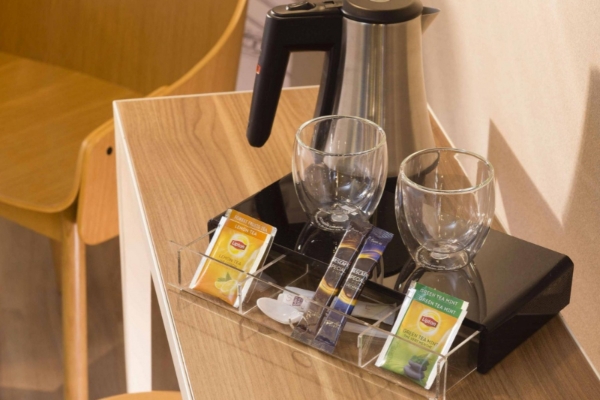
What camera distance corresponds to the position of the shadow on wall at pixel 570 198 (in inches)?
32.5

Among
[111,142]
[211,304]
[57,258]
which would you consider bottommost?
[57,258]

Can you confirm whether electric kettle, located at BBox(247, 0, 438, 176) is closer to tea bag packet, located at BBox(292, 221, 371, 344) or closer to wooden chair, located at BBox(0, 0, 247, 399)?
tea bag packet, located at BBox(292, 221, 371, 344)

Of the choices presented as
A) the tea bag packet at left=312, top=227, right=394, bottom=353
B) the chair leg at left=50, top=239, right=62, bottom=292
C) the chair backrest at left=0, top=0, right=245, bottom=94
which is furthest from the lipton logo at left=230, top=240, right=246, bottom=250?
the chair leg at left=50, top=239, right=62, bottom=292

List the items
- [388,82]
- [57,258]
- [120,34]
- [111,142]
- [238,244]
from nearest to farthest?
[238,244] → [388,82] → [111,142] → [120,34] → [57,258]

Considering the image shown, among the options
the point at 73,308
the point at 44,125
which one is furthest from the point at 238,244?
the point at 44,125

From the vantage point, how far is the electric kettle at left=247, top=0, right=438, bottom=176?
84cm

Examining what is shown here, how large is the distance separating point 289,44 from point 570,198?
360 mm

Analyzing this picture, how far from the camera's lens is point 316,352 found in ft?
2.35

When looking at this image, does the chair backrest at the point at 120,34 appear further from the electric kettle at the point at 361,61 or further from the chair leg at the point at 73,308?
the electric kettle at the point at 361,61

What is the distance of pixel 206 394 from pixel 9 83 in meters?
1.26

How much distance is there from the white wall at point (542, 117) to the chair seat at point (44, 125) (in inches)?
26.6

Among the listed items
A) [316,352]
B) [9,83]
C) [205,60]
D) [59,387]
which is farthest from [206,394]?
[9,83]

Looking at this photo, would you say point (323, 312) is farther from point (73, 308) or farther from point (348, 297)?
point (73, 308)

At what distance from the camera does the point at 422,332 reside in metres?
0.66
